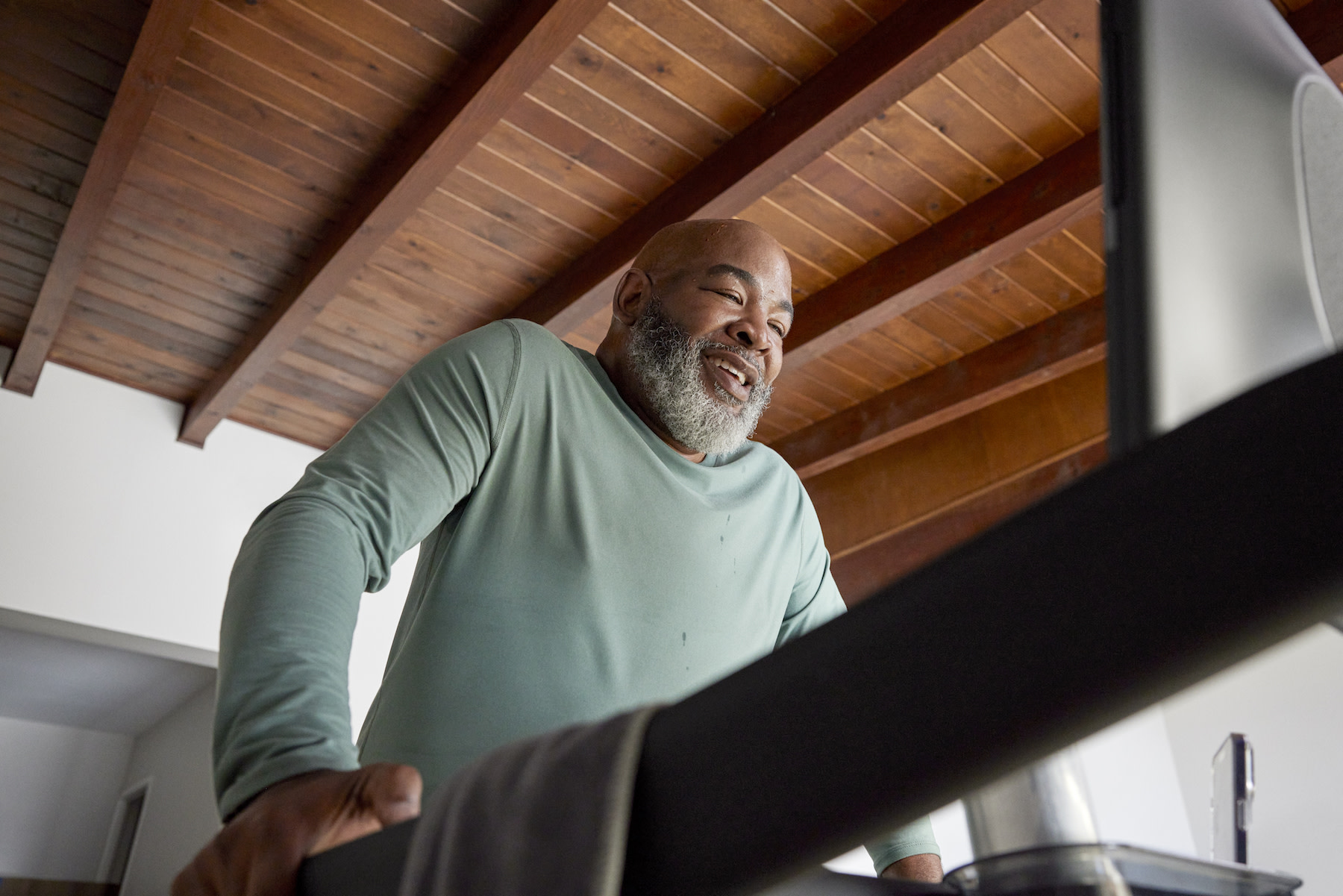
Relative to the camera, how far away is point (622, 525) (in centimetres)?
98

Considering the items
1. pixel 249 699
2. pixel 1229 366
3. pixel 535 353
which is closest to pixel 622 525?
pixel 535 353

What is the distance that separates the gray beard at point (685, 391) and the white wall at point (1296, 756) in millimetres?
4803

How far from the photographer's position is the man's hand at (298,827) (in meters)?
0.34

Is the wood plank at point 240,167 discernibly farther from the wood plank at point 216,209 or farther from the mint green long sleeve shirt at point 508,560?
the mint green long sleeve shirt at point 508,560

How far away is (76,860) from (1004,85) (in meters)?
7.79

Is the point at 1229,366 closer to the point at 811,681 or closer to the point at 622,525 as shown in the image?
the point at 811,681

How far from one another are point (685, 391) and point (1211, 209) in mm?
763

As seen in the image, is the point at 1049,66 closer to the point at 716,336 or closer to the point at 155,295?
the point at 716,336

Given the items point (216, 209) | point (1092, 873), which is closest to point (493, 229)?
point (216, 209)

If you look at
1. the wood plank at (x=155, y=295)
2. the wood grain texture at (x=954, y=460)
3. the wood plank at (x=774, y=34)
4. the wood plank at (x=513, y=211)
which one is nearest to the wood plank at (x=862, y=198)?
the wood plank at (x=774, y=34)

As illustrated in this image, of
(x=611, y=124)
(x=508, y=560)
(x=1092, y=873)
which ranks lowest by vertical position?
(x=1092, y=873)

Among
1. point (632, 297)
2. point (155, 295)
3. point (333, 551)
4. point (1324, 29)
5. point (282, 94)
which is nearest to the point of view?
point (333, 551)

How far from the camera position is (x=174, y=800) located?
19.8 ft

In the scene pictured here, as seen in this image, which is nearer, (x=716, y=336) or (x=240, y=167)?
(x=716, y=336)
